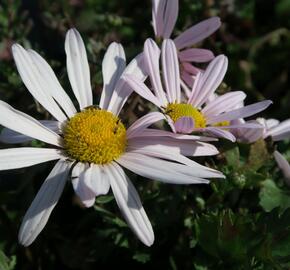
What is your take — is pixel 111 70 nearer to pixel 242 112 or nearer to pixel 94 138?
pixel 94 138

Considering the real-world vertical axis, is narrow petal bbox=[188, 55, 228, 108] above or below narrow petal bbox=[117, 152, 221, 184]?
below

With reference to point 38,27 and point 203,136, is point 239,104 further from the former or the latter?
point 38,27

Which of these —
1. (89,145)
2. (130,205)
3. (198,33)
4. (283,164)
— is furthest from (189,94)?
(130,205)

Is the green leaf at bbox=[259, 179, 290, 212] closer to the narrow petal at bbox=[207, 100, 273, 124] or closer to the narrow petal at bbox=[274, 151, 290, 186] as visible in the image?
the narrow petal at bbox=[274, 151, 290, 186]

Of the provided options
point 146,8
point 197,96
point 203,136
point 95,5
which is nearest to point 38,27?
point 95,5

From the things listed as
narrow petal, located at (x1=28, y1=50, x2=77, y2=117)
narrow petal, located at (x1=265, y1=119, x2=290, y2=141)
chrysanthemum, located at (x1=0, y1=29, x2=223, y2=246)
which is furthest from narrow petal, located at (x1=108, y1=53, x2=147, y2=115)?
narrow petal, located at (x1=265, y1=119, x2=290, y2=141)
